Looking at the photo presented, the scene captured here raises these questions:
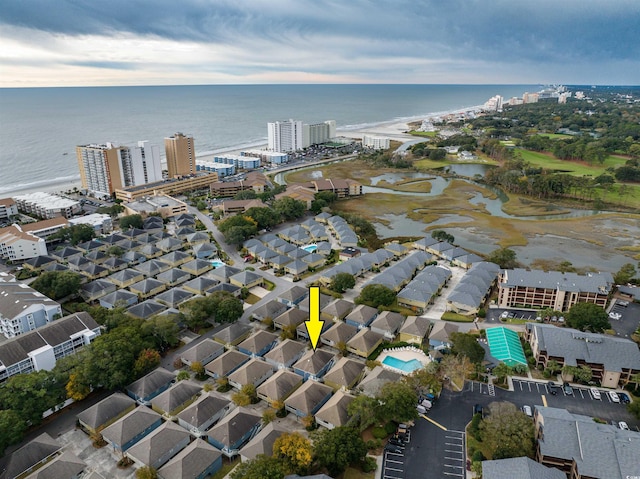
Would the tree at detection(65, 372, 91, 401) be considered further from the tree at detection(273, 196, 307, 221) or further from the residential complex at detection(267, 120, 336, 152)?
the residential complex at detection(267, 120, 336, 152)

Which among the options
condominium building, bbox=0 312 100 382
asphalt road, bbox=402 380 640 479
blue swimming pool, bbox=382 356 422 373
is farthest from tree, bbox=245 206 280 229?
asphalt road, bbox=402 380 640 479

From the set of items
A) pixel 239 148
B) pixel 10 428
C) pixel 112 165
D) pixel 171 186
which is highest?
pixel 112 165

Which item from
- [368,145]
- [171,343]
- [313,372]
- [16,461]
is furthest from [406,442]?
[368,145]

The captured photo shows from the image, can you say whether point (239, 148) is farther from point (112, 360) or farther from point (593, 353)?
point (593, 353)

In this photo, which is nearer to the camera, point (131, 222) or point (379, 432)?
point (379, 432)

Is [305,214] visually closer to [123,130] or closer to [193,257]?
[193,257]

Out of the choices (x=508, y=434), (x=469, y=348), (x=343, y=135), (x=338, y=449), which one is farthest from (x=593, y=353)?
(x=343, y=135)
